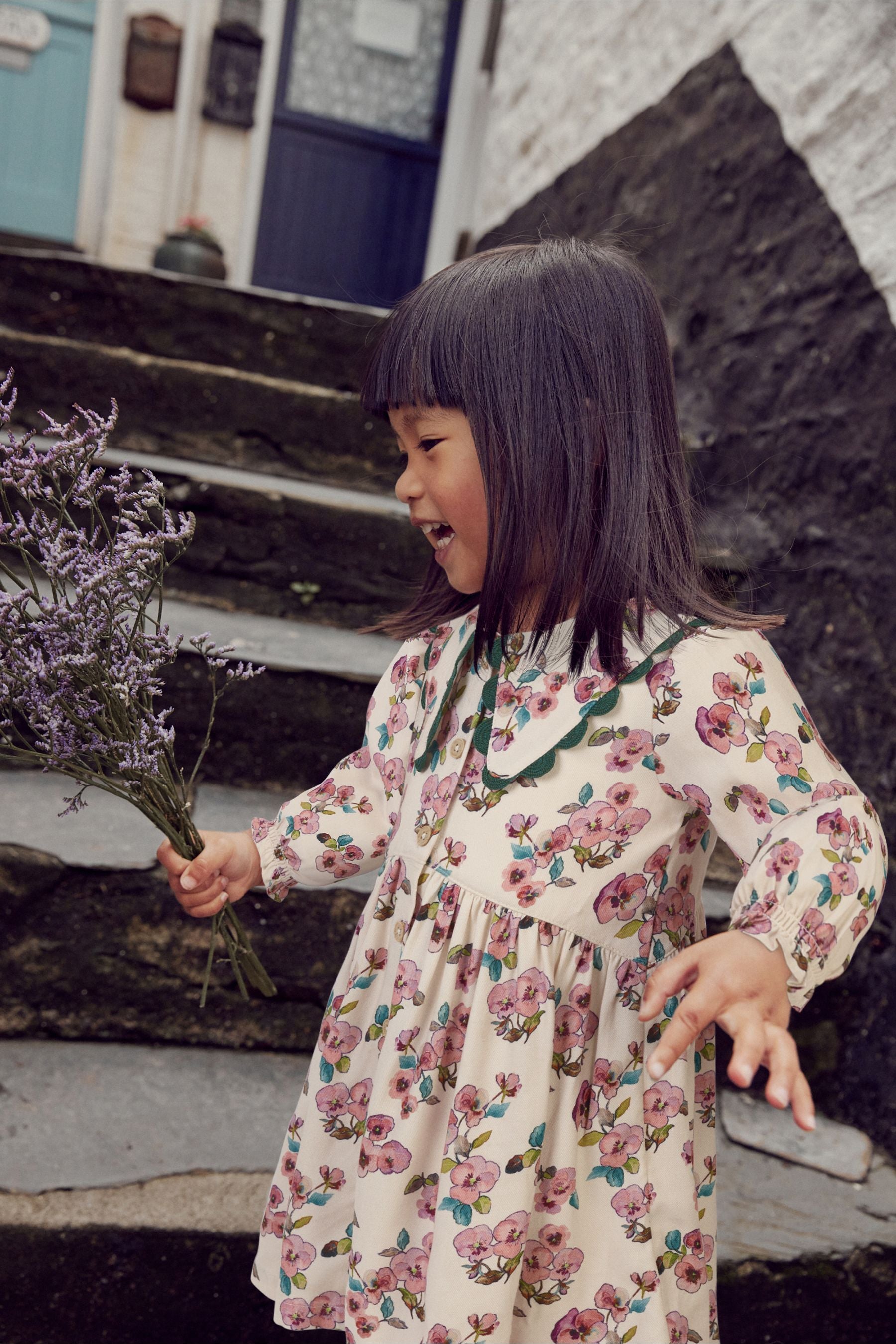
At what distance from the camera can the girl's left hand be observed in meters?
0.82

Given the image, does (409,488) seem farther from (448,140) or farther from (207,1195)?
(448,140)

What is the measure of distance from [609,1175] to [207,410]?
2.33m

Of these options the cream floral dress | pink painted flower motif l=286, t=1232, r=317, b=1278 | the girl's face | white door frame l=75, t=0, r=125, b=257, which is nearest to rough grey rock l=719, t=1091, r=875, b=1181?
the cream floral dress

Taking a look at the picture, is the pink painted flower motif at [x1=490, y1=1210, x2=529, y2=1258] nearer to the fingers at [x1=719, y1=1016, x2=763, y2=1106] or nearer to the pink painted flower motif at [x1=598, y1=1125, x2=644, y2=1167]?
the pink painted flower motif at [x1=598, y1=1125, x2=644, y2=1167]

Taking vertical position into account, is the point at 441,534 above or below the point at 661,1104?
above

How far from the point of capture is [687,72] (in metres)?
3.31

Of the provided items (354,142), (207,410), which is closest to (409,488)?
(207,410)

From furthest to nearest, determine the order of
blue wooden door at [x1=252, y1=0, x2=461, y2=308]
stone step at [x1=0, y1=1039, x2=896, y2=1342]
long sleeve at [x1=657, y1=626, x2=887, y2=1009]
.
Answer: blue wooden door at [x1=252, y1=0, x2=461, y2=308] < stone step at [x1=0, y1=1039, x2=896, y2=1342] < long sleeve at [x1=657, y1=626, x2=887, y2=1009]

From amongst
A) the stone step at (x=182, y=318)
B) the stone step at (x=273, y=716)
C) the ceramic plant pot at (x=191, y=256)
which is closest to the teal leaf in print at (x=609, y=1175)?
the stone step at (x=273, y=716)

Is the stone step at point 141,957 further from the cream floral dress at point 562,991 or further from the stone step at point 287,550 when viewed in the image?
the stone step at point 287,550

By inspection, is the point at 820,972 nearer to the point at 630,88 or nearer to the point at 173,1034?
the point at 173,1034

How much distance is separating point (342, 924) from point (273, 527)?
111cm

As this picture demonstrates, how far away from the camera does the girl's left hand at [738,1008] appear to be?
0.82 metres

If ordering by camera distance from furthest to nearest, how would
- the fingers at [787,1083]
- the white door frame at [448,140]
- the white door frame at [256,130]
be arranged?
the white door frame at [448,140] < the white door frame at [256,130] < the fingers at [787,1083]
